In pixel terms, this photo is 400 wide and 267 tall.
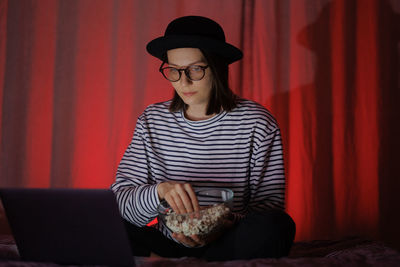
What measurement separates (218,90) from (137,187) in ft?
1.50

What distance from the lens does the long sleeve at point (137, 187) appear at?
121 cm

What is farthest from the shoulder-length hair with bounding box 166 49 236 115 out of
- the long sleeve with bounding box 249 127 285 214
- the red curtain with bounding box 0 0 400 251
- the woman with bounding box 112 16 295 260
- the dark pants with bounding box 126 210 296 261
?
the red curtain with bounding box 0 0 400 251

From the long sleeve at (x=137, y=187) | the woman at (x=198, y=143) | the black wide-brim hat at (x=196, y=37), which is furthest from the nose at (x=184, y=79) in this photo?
the long sleeve at (x=137, y=187)

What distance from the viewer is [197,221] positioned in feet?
3.26

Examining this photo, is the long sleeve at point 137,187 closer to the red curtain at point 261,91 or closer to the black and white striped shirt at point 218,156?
the black and white striped shirt at point 218,156

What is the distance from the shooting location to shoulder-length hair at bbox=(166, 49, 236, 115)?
1414 millimetres

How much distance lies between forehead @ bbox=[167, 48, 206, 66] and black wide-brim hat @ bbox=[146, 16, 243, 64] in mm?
17

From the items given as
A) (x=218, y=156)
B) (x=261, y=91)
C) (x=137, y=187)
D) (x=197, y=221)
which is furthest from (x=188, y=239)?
(x=261, y=91)

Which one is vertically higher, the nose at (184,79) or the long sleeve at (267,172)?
the nose at (184,79)

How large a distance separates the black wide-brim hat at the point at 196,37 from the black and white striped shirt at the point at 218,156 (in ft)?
0.78

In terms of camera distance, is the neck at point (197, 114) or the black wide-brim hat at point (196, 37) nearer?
the black wide-brim hat at point (196, 37)

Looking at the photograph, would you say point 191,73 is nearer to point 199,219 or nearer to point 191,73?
point 191,73
